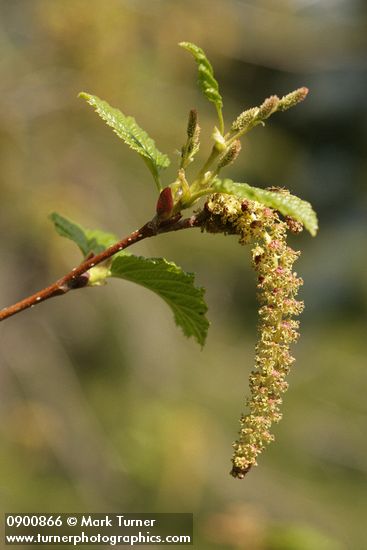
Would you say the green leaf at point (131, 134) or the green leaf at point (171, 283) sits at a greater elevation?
the green leaf at point (131, 134)

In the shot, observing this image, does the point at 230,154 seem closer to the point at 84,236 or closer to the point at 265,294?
the point at 265,294

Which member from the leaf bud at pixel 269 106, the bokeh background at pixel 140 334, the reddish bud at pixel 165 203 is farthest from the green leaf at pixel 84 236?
the bokeh background at pixel 140 334

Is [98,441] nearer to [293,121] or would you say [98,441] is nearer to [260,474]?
[260,474]

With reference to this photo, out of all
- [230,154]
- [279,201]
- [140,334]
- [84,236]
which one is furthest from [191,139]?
[140,334]

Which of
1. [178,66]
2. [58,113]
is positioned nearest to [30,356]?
[58,113]

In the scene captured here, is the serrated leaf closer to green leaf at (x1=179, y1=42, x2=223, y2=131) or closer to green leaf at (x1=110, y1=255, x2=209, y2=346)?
green leaf at (x1=179, y1=42, x2=223, y2=131)

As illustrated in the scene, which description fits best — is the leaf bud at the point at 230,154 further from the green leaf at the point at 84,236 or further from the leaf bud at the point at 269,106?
the green leaf at the point at 84,236
